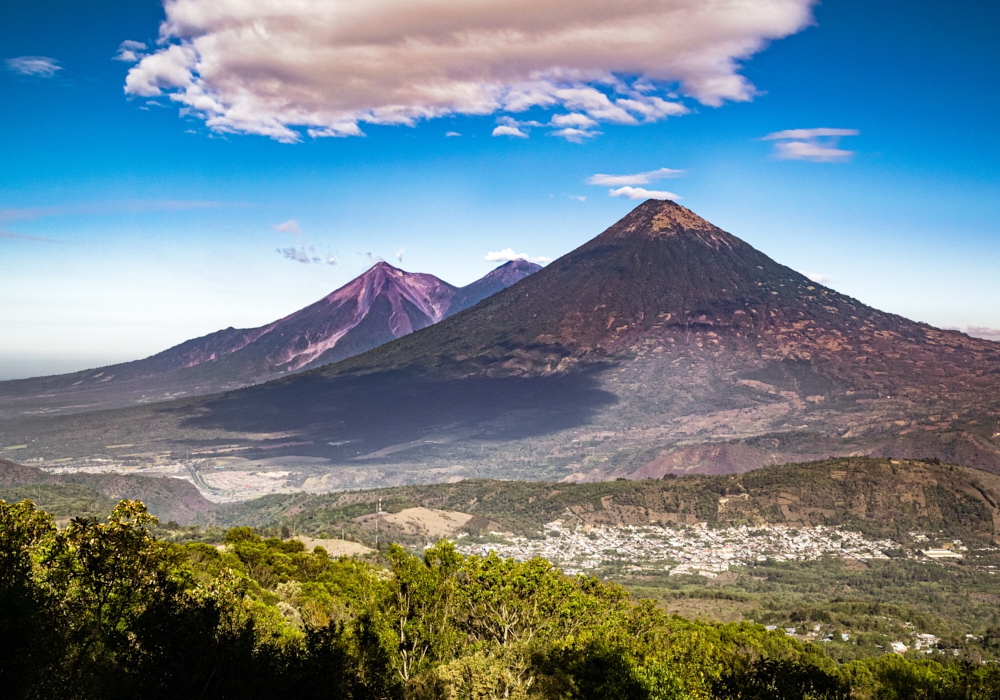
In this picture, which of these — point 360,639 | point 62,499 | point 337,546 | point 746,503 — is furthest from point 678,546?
point 62,499

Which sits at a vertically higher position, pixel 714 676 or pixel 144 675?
pixel 144 675

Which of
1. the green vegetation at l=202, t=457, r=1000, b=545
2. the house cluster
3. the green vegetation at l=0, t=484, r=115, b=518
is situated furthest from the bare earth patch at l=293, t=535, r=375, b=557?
the green vegetation at l=0, t=484, r=115, b=518

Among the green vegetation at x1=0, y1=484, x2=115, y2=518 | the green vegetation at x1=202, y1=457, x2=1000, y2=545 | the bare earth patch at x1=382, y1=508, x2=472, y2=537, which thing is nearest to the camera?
the green vegetation at x1=0, y1=484, x2=115, y2=518

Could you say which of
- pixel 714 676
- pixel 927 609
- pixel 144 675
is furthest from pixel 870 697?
pixel 927 609

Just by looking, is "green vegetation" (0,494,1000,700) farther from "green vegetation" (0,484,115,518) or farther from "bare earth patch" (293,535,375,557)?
"green vegetation" (0,484,115,518)

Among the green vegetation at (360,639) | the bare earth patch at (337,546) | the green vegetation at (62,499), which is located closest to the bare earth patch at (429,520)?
the bare earth patch at (337,546)

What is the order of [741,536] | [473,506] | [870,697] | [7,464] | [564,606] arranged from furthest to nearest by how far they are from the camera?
[7,464]
[473,506]
[741,536]
[564,606]
[870,697]

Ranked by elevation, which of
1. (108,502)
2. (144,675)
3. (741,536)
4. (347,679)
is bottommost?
(741,536)

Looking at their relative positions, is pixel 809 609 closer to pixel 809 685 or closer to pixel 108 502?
pixel 809 685

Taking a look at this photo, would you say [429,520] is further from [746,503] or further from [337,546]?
[746,503]
